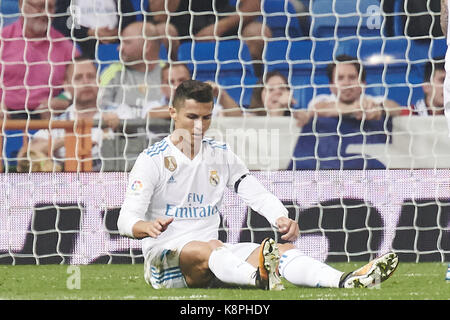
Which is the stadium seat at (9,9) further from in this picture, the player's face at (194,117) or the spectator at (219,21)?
the player's face at (194,117)

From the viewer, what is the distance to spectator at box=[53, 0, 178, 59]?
6.81m

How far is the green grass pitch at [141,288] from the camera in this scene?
391cm

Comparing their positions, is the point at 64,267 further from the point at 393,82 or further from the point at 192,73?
the point at 393,82

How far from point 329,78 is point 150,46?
1246 millimetres

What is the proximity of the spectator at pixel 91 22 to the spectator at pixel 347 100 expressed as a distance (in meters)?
1.15

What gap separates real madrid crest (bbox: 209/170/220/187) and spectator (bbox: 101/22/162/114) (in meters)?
2.00

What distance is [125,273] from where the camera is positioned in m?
5.26

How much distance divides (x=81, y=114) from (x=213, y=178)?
7.29 ft

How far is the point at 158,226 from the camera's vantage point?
378 cm

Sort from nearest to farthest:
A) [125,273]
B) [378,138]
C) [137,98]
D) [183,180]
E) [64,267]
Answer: [183,180] < [125,273] < [64,267] < [378,138] < [137,98]

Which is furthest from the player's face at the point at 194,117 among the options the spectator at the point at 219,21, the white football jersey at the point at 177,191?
the spectator at the point at 219,21
